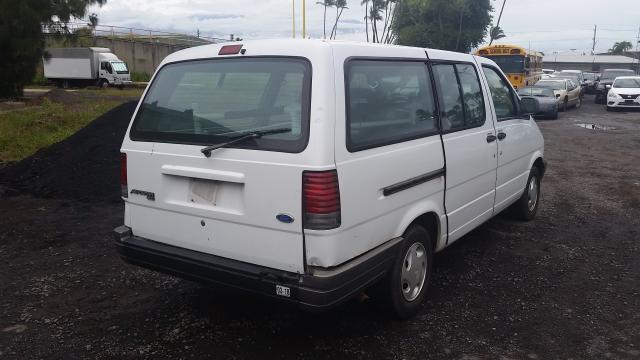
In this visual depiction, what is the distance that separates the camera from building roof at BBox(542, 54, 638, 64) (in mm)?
84250

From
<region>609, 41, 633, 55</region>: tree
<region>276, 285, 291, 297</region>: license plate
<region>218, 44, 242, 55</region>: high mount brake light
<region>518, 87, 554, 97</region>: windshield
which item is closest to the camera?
<region>276, 285, 291, 297</region>: license plate

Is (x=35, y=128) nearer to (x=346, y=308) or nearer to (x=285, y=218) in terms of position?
(x=346, y=308)

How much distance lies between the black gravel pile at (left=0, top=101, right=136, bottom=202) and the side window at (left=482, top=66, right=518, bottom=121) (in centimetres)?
494

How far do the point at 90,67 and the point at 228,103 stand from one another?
38.3 metres

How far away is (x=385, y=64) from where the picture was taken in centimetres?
361

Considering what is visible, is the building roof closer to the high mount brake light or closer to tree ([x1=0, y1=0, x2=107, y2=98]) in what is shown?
tree ([x1=0, y1=0, x2=107, y2=98])

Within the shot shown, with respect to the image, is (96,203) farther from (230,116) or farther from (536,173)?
(536,173)

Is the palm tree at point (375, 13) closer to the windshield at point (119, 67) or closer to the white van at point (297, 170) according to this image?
the windshield at point (119, 67)

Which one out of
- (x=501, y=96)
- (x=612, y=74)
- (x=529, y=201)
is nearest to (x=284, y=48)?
(x=501, y=96)

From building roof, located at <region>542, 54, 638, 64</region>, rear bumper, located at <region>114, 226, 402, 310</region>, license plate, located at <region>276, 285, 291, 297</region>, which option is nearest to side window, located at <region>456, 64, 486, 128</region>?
rear bumper, located at <region>114, 226, 402, 310</region>

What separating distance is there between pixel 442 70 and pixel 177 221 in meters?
2.35

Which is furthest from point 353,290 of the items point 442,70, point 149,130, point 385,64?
point 442,70

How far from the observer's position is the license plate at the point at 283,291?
3.05 metres

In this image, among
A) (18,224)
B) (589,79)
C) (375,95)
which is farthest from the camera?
(589,79)
